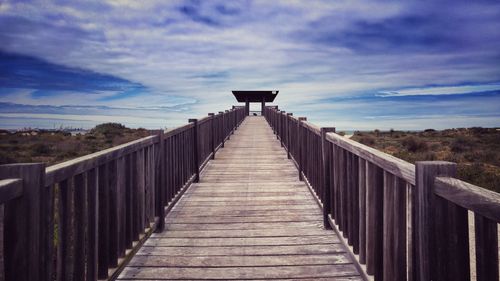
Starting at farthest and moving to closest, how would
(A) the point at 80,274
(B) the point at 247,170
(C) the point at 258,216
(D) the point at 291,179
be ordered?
(B) the point at 247,170 < (D) the point at 291,179 < (C) the point at 258,216 < (A) the point at 80,274

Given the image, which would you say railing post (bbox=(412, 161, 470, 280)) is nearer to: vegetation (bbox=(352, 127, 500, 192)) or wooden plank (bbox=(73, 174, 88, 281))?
wooden plank (bbox=(73, 174, 88, 281))

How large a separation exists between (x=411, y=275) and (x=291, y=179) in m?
5.66

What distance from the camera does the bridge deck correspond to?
3.73 metres

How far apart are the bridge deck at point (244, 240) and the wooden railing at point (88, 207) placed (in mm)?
284

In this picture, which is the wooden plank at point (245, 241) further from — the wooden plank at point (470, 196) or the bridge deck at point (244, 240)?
the wooden plank at point (470, 196)

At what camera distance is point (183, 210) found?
5863mm

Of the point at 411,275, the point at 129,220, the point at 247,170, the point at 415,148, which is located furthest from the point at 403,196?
the point at 415,148

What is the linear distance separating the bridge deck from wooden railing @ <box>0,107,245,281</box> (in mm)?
284

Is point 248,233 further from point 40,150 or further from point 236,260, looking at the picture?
point 40,150

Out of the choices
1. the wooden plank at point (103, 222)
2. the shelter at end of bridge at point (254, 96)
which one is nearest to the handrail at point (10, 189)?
the wooden plank at point (103, 222)

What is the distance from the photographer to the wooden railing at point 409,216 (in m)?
1.71

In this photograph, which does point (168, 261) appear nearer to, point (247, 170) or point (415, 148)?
point (247, 170)

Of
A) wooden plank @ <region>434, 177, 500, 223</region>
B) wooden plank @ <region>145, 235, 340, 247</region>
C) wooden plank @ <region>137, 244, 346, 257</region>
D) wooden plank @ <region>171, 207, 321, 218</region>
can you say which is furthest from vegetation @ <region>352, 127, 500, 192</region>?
wooden plank @ <region>434, 177, 500, 223</region>

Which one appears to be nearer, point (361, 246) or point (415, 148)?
point (361, 246)
